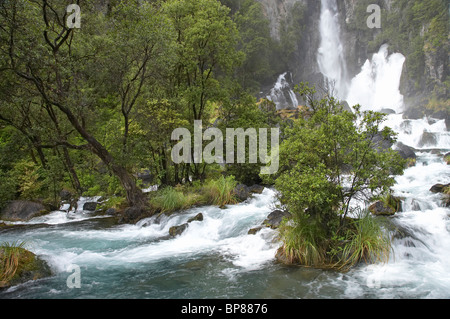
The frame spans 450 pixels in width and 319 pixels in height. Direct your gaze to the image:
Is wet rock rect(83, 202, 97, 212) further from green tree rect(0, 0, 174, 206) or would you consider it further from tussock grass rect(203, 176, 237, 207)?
tussock grass rect(203, 176, 237, 207)

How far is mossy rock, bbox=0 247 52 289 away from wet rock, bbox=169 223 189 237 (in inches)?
160

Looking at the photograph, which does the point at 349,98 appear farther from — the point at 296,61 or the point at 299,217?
the point at 299,217

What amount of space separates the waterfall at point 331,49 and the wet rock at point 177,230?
46217mm

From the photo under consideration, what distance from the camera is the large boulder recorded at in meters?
13.8

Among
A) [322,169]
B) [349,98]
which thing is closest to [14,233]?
[322,169]

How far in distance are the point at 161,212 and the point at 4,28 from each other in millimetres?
8021

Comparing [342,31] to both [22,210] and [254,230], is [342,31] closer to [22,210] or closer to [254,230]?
[254,230]

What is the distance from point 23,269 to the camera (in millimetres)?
7199

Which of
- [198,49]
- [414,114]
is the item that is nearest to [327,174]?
[198,49]

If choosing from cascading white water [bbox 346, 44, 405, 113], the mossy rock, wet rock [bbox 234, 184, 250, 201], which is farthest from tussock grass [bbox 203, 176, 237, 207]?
cascading white water [bbox 346, 44, 405, 113]

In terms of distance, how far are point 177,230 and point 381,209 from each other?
6.90m

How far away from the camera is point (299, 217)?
764 cm

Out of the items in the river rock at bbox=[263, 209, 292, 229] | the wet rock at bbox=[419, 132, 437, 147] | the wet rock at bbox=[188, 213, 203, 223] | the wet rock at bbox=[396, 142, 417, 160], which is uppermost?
the wet rock at bbox=[419, 132, 437, 147]

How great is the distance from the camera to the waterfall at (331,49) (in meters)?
51.6
